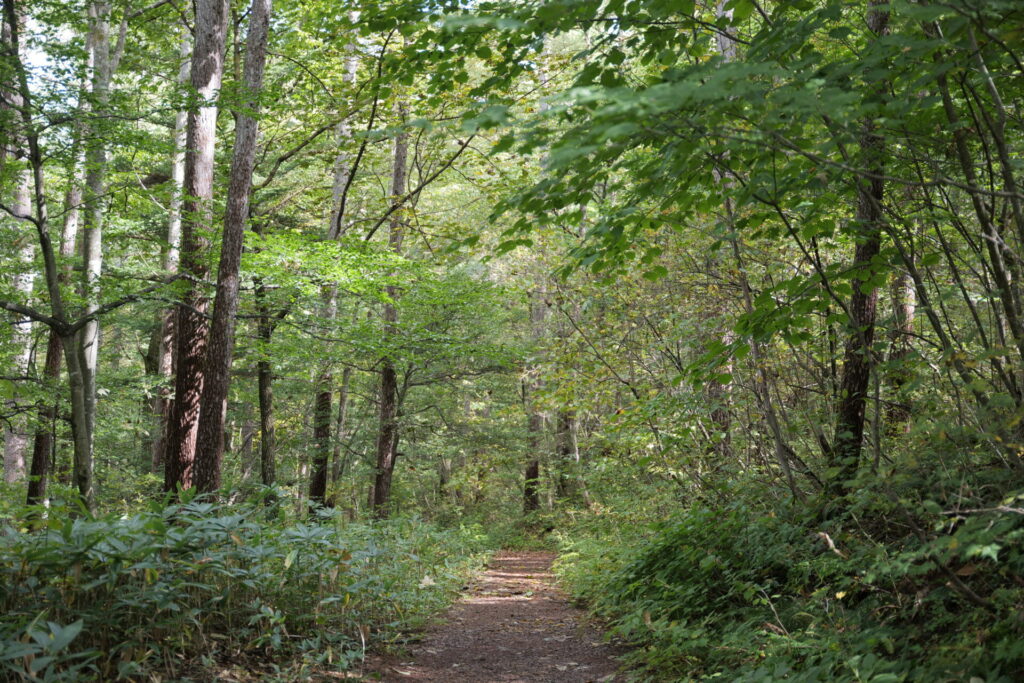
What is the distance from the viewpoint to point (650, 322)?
27.2ft

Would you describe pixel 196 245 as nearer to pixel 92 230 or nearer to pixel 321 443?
pixel 92 230

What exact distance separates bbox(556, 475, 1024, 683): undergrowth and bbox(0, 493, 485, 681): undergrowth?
93.4 inches

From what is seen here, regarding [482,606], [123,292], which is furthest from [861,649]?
[123,292]

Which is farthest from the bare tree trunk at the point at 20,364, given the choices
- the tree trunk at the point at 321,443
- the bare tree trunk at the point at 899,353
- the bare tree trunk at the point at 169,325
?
the bare tree trunk at the point at 899,353

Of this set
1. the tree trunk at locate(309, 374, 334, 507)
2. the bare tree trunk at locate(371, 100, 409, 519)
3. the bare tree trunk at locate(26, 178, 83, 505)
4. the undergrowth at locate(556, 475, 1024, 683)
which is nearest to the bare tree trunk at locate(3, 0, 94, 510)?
the bare tree trunk at locate(26, 178, 83, 505)

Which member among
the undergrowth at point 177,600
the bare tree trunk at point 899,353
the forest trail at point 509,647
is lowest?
the forest trail at point 509,647

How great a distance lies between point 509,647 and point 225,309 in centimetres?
492

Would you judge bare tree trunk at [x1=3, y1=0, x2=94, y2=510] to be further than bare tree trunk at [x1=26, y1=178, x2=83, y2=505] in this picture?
No

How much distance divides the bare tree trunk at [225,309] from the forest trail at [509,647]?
333cm

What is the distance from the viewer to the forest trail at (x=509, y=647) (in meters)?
4.98

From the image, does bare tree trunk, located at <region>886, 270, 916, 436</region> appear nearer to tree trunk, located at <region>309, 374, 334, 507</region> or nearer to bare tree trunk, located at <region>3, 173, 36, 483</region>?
tree trunk, located at <region>309, 374, 334, 507</region>

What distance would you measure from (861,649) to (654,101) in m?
2.99

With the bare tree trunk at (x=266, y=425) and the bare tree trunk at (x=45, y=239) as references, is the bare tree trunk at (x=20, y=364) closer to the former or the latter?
the bare tree trunk at (x=266, y=425)

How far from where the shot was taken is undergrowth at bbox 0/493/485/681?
3605 mm
